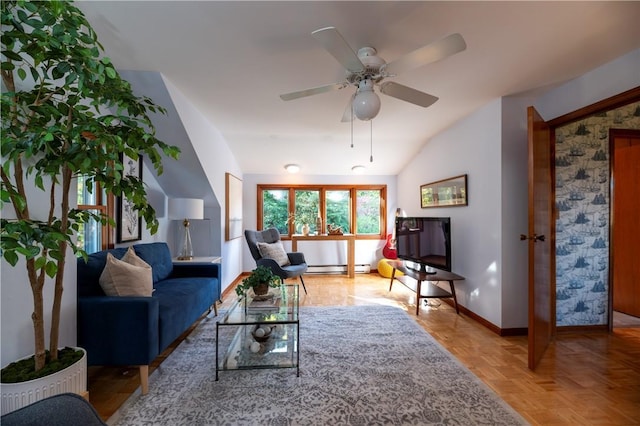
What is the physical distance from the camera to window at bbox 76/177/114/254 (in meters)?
2.59

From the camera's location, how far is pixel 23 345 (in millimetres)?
1562

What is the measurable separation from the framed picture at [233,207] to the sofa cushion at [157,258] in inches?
45.4

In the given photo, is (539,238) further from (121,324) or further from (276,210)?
(276,210)

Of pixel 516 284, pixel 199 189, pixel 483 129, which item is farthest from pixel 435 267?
pixel 199 189

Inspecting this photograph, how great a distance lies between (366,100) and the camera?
1906mm

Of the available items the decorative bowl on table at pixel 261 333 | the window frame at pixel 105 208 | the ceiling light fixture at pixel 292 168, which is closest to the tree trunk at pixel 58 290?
the decorative bowl on table at pixel 261 333

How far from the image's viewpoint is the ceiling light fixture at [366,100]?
1.91 metres

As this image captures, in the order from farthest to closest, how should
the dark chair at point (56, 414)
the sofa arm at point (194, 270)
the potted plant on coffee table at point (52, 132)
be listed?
the sofa arm at point (194, 270), the potted plant on coffee table at point (52, 132), the dark chair at point (56, 414)

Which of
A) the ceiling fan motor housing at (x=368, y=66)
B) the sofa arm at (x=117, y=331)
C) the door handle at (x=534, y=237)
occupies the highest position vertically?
→ the ceiling fan motor housing at (x=368, y=66)

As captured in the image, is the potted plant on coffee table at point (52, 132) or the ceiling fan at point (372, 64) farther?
the ceiling fan at point (372, 64)

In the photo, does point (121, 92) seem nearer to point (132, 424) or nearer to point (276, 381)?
point (132, 424)

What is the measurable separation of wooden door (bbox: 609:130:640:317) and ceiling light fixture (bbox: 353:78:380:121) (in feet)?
11.0

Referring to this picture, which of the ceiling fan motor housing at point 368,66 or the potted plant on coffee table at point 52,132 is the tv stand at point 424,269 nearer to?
the ceiling fan motor housing at point 368,66

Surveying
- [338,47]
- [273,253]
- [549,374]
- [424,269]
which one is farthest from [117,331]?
[424,269]
